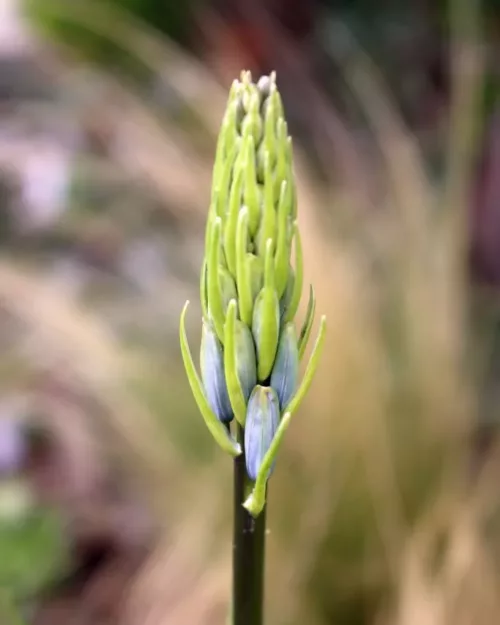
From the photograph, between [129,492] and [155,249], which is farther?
[155,249]

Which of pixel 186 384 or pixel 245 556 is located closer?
pixel 245 556

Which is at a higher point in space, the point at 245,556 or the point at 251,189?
the point at 251,189

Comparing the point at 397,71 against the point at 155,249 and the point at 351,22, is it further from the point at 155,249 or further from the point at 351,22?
the point at 155,249

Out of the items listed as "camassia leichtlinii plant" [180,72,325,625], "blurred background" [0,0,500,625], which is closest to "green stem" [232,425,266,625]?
"camassia leichtlinii plant" [180,72,325,625]

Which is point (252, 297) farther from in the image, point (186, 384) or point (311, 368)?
point (186, 384)

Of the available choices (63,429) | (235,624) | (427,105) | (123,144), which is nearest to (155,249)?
(123,144)

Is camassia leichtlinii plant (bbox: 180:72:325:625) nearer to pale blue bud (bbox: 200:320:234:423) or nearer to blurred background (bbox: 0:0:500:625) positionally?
pale blue bud (bbox: 200:320:234:423)

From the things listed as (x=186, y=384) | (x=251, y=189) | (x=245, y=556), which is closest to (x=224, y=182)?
(x=251, y=189)
